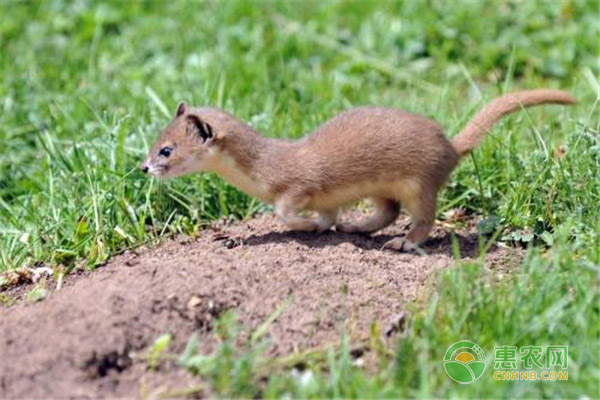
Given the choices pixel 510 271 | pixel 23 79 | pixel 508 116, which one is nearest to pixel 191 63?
pixel 23 79

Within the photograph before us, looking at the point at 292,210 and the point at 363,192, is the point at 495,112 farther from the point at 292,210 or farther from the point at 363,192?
the point at 292,210

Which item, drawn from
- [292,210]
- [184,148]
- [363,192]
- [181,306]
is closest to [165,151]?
[184,148]

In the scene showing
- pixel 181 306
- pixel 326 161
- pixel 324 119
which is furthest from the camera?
pixel 324 119

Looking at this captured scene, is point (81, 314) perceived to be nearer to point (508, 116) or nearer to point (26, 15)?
point (508, 116)

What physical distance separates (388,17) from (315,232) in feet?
13.0

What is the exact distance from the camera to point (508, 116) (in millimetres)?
7043

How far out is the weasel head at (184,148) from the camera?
6188 millimetres

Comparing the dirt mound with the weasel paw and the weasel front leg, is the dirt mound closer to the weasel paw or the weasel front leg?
the weasel front leg

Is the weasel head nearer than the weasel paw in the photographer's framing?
Yes

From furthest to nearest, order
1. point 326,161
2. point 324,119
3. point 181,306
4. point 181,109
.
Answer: point 324,119 → point 181,109 → point 326,161 → point 181,306

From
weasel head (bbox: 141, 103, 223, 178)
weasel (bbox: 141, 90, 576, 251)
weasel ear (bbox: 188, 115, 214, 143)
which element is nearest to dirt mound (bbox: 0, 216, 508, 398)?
weasel (bbox: 141, 90, 576, 251)

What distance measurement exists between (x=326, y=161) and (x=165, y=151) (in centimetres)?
90

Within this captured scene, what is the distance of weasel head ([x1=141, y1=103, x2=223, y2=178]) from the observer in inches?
244

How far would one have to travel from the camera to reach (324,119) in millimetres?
7621
